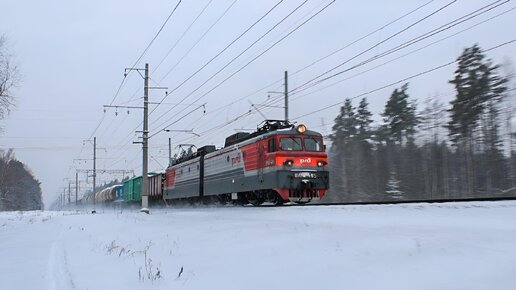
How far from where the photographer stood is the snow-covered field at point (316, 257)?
4.95 metres

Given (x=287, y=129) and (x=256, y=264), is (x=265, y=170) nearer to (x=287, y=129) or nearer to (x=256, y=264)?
(x=287, y=129)

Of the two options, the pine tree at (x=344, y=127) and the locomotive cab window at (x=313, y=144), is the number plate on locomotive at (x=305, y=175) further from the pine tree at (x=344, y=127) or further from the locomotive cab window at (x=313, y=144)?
the pine tree at (x=344, y=127)

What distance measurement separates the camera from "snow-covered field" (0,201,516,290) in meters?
4.95

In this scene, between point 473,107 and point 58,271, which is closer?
point 58,271

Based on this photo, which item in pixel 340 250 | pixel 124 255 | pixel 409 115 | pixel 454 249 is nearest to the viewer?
pixel 454 249

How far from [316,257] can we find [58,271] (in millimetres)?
4521

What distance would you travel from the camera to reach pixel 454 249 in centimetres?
543

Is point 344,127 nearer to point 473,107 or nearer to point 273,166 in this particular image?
point 473,107

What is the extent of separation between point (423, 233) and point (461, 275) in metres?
2.21

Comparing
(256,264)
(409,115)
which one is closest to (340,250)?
(256,264)

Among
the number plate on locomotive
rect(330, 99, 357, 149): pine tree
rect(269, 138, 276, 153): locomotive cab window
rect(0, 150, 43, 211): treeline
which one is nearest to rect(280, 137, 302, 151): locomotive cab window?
rect(269, 138, 276, 153): locomotive cab window

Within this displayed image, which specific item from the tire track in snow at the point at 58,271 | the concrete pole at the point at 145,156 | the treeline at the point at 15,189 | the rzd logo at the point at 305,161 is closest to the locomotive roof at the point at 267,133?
the rzd logo at the point at 305,161

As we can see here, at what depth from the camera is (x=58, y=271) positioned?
791cm


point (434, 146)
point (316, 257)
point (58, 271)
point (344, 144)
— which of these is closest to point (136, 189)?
point (344, 144)
